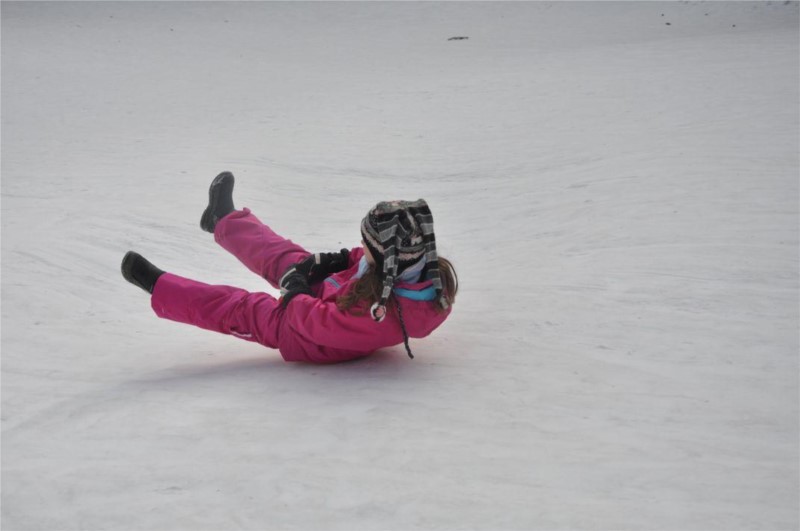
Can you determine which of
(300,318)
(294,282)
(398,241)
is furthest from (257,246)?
(398,241)

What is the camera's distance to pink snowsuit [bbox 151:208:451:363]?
326 cm

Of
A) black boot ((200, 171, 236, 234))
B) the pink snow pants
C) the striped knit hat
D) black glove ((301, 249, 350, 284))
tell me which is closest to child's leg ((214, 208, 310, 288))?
black boot ((200, 171, 236, 234))

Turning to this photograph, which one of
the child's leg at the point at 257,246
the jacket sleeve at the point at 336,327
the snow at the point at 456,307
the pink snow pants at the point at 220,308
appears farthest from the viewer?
the child's leg at the point at 257,246

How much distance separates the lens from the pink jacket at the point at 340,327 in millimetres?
3248

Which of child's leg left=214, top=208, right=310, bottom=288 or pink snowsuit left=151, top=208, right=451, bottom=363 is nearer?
pink snowsuit left=151, top=208, right=451, bottom=363

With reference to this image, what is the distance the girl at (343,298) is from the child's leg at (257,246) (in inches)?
6.8

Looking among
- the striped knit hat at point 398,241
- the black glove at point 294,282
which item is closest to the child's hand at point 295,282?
the black glove at point 294,282

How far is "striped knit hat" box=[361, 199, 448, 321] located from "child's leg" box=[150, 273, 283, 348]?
498 mm

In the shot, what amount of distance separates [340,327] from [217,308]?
0.52 meters

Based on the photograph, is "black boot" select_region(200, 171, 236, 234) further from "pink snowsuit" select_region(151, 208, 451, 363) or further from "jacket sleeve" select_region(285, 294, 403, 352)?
"jacket sleeve" select_region(285, 294, 403, 352)

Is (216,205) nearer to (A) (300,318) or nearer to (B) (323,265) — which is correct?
(B) (323,265)

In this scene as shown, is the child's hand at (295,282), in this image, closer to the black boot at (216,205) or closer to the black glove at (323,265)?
the black glove at (323,265)

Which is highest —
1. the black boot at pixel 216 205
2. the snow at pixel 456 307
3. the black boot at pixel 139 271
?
the black boot at pixel 216 205

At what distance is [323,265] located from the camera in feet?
12.1
